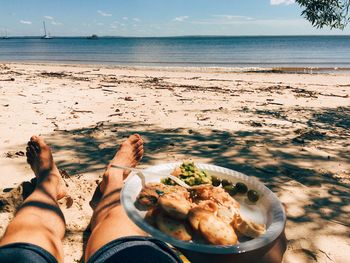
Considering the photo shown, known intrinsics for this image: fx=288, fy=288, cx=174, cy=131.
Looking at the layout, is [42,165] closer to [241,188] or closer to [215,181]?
[215,181]

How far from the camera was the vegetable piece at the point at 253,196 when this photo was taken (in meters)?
2.10

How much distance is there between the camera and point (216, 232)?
5.25 feet

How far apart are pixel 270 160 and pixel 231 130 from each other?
148 cm

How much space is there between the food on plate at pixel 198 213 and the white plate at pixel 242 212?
5cm

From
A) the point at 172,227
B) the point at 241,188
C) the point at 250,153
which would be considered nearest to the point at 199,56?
the point at 250,153

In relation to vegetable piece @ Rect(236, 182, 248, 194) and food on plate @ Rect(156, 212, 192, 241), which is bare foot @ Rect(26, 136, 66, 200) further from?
vegetable piece @ Rect(236, 182, 248, 194)

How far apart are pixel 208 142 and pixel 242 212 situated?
295 cm

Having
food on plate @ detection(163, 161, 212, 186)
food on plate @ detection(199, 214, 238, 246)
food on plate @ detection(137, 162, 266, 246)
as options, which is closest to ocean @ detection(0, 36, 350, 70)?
food on plate @ detection(163, 161, 212, 186)

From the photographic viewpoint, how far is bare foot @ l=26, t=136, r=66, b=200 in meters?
2.86

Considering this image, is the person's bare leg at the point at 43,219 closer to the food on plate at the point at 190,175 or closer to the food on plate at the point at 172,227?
the food on plate at the point at 172,227

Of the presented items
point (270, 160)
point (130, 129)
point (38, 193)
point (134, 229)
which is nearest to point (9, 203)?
point (38, 193)

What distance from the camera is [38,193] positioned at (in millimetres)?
2486

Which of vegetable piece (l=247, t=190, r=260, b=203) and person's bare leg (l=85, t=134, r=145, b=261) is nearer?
person's bare leg (l=85, t=134, r=145, b=261)

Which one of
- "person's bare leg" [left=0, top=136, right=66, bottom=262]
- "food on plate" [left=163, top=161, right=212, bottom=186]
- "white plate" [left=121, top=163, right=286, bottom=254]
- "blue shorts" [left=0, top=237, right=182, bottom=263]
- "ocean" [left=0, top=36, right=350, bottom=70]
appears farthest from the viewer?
"ocean" [left=0, top=36, right=350, bottom=70]
